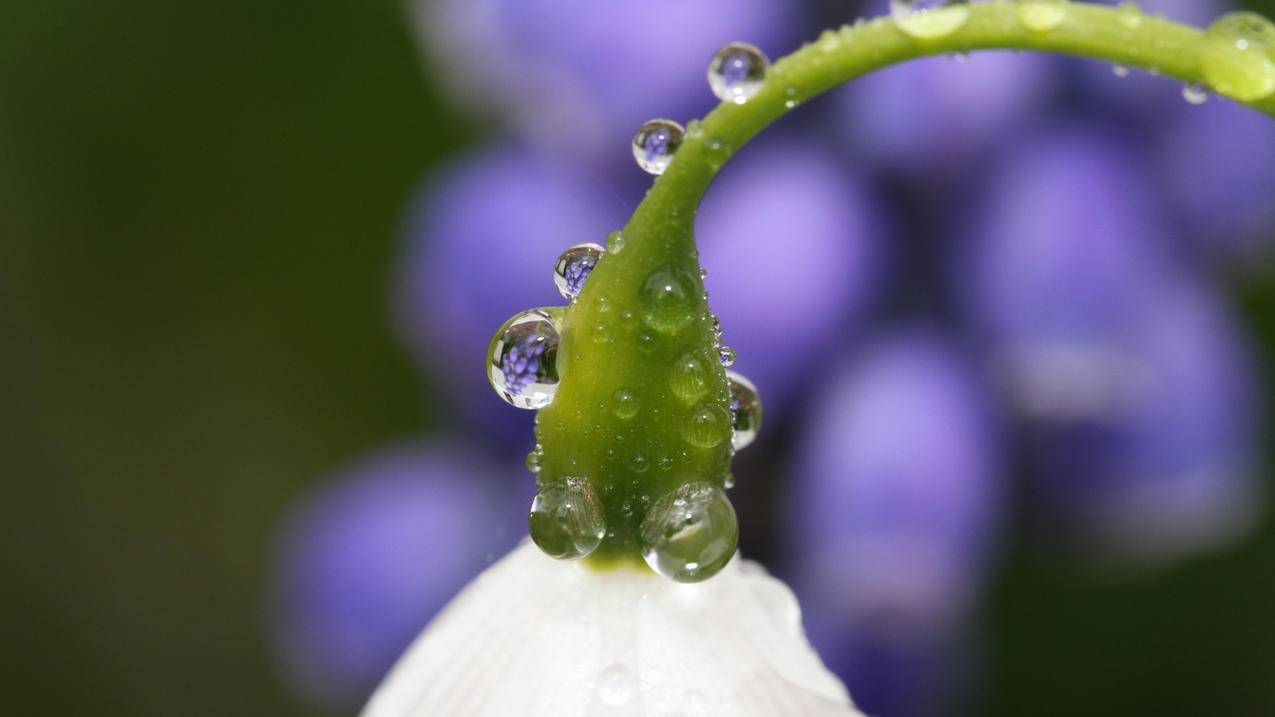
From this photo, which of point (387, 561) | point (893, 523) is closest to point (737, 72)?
point (893, 523)

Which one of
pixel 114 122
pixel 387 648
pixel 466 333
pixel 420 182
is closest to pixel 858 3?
pixel 466 333

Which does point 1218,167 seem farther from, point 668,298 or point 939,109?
point 668,298

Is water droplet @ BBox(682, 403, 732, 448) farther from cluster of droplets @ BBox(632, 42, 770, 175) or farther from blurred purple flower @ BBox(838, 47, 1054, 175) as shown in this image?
blurred purple flower @ BBox(838, 47, 1054, 175)

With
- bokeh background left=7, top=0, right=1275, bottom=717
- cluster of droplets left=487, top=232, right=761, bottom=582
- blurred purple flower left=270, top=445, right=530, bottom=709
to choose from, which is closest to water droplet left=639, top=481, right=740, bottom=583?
cluster of droplets left=487, top=232, right=761, bottom=582

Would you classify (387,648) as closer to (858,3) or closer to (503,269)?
(503,269)

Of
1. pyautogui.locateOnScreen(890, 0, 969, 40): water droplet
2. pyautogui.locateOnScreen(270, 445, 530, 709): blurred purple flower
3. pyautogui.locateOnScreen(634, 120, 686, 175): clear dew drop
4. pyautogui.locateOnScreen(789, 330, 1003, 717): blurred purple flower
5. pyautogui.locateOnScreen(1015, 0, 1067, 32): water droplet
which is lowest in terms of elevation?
pyautogui.locateOnScreen(270, 445, 530, 709): blurred purple flower

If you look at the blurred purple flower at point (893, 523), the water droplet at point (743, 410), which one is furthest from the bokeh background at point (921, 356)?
the water droplet at point (743, 410)
